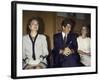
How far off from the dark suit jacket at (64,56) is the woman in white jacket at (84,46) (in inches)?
1.4

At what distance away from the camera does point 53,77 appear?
1706mm

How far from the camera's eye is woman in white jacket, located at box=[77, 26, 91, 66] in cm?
180

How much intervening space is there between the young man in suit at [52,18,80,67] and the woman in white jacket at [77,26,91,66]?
4cm

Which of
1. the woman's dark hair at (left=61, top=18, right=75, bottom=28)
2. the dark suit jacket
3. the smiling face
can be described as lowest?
the dark suit jacket

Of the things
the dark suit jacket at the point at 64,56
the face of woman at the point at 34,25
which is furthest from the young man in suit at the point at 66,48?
the face of woman at the point at 34,25

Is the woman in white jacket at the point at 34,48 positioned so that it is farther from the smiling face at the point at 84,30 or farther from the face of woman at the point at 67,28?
the smiling face at the point at 84,30

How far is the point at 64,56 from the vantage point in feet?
5.72

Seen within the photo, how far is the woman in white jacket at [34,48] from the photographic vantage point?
1627mm

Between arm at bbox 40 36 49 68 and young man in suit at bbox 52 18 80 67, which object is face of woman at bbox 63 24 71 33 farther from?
arm at bbox 40 36 49 68

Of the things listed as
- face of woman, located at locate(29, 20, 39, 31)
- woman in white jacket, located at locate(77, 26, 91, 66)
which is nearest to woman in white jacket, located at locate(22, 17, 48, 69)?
face of woman, located at locate(29, 20, 39, 31)

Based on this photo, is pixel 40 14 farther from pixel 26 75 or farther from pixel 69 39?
pixel 26 75

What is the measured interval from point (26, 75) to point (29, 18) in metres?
0.40
